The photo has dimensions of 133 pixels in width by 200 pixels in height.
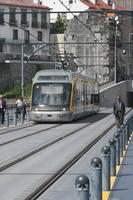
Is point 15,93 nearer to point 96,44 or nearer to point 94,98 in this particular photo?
point 96,44

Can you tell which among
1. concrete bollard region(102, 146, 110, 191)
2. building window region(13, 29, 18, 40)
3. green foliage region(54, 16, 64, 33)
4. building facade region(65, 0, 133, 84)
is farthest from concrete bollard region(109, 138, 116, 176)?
green foliage region(54, 16, 64, 33)

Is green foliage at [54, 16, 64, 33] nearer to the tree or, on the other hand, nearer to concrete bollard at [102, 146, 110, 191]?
A: the tree

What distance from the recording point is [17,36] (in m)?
89.0

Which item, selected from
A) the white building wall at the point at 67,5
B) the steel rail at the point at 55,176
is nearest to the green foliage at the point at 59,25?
the white building wall at the point at 67,5

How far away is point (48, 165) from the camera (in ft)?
46.8

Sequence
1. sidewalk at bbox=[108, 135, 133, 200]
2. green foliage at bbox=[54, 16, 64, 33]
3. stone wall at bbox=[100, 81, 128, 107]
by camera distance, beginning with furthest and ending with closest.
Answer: green foliage at bbox=[54, 16, 64, 33] → stone wall at bbox=[100, 81, 128, 107] → sidewalk at bbox=[108, 135, 133, 200]

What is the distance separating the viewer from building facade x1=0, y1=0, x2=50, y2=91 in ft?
255

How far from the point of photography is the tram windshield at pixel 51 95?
31.3 metres

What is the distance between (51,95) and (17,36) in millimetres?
58695

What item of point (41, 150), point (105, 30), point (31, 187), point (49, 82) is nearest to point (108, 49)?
point (105, 30)

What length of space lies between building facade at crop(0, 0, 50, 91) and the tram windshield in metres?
43.2

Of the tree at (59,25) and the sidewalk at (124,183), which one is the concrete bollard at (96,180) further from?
the tree at (59,25)

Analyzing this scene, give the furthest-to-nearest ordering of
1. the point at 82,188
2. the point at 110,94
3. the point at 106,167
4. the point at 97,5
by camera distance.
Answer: the point at 97,5, the point at 110,94, the point at 106,167, the point at 82,188

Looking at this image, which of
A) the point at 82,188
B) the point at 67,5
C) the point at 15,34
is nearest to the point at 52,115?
the point at 82,188
